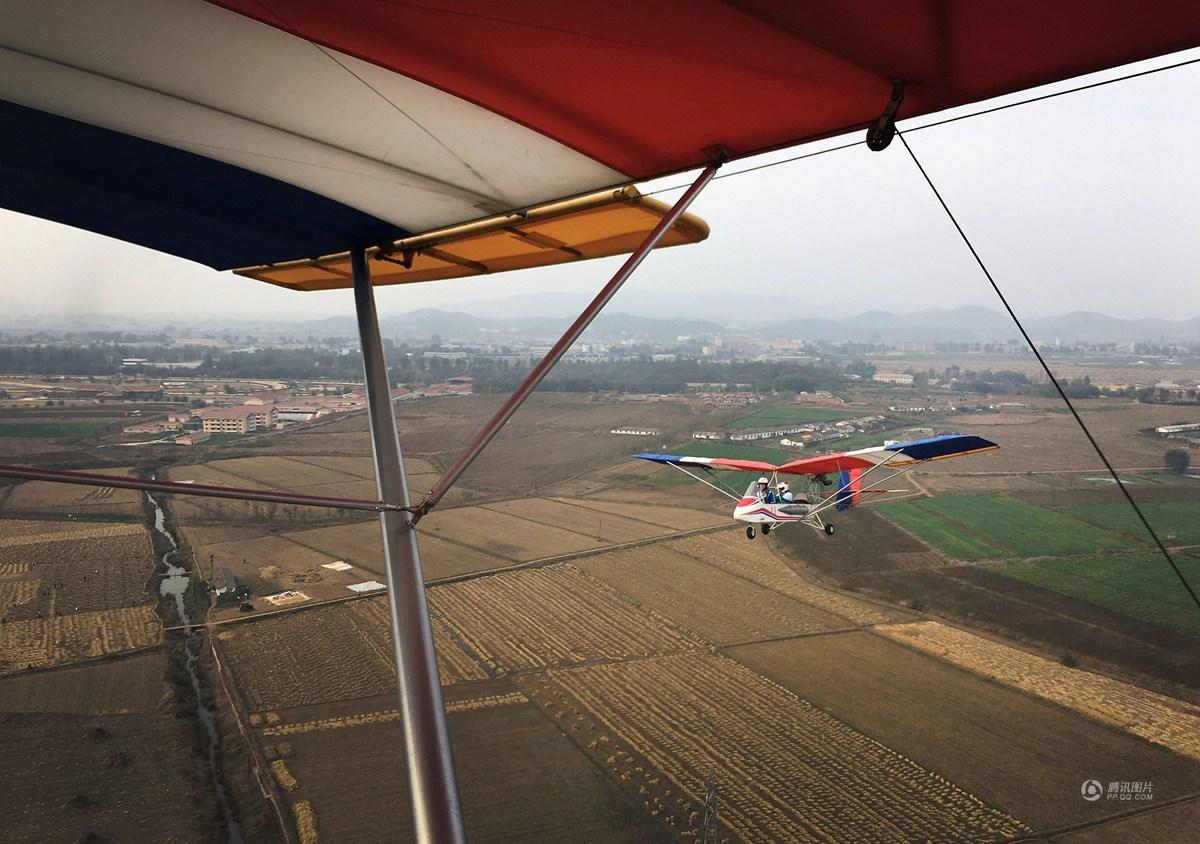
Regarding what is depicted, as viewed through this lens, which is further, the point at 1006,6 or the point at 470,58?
the point at 470,58

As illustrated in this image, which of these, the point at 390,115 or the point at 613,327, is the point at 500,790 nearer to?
the point at 390,115

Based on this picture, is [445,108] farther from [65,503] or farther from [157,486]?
[65,503]

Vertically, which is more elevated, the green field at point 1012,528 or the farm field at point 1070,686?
the green field at point 1012,528

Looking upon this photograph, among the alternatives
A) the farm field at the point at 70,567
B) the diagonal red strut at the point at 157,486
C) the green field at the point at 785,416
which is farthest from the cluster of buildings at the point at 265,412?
the diagonal red strut at the point at 157,486

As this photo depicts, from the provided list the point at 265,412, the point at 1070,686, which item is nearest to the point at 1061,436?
the point at 1070,686

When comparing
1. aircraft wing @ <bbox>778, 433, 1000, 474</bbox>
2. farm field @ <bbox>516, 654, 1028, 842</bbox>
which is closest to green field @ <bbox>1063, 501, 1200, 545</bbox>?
farm field @ <bbox>516, 654, 1028, 842</bbox>

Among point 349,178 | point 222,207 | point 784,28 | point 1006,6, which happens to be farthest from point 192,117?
point 1006,6

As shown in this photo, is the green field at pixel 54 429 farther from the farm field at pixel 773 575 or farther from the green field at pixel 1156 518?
the green field at pixel 1156 518
